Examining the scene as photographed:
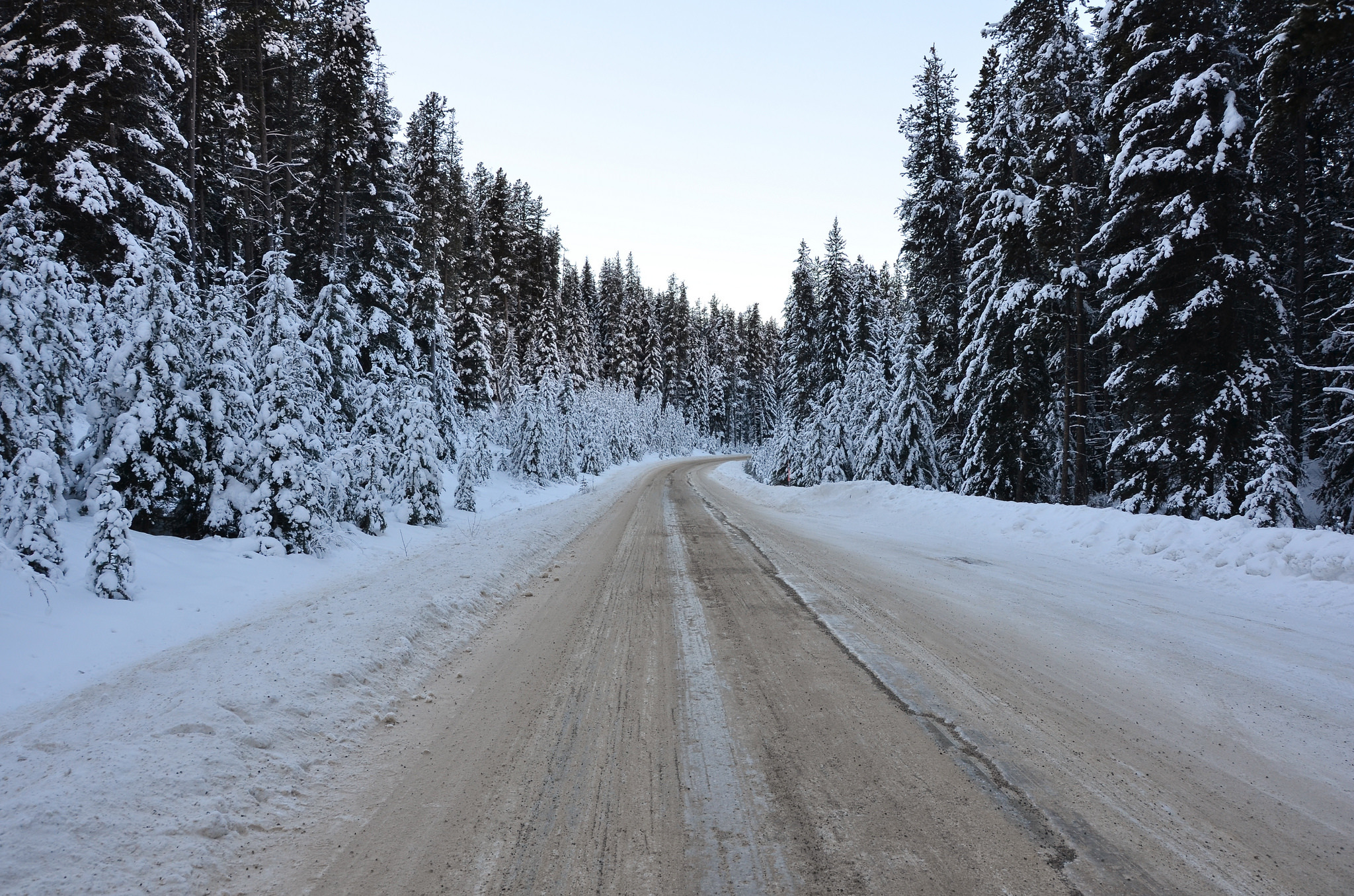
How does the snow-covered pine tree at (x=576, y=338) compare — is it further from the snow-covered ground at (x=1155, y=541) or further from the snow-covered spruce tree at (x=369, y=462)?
the snow-covered ground at (x=1155, y=541)

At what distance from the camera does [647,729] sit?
12.6 ft

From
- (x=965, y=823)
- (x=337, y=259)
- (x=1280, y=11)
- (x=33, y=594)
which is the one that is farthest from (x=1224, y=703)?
(x=337, y=259)

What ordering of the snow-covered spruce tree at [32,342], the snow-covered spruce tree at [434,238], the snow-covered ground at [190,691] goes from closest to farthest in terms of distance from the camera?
the snow-covered ground at [190,691] → the snow-covered spruce tree at [32,342] → the snow-covered spruce tree at [434,238]

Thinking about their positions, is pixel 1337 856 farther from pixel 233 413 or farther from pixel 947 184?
pixel 947 184

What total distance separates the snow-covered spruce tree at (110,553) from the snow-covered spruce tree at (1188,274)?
57.7 ft

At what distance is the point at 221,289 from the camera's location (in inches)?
366

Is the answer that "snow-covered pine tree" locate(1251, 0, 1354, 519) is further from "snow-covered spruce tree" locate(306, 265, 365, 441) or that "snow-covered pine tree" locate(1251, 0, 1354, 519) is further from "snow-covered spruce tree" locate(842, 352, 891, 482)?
"snow-covered spruce tree" locate(306, 265, 365, 441)

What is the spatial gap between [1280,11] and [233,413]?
20979 millimetres

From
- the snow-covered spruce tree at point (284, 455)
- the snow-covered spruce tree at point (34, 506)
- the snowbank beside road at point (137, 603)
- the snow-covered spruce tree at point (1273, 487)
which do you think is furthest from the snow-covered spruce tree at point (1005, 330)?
the snow-covered spruce tree at point (34, 506)

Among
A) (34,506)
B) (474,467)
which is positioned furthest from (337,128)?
(34,506)

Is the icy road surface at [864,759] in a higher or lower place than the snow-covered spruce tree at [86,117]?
lower

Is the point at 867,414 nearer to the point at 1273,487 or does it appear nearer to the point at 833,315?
the point at 833,315

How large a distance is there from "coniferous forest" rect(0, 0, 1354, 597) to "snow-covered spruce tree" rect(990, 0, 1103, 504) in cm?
10

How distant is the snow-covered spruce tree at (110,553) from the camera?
641 cm
